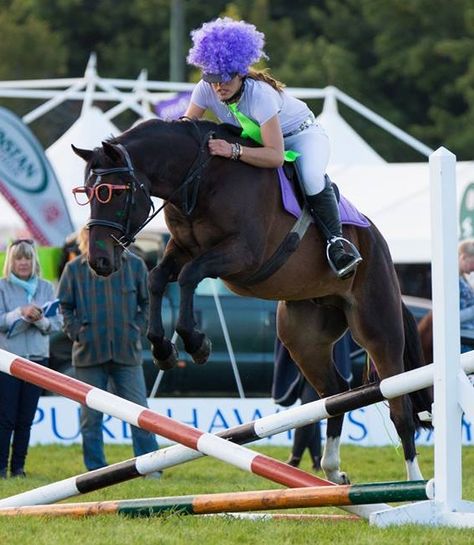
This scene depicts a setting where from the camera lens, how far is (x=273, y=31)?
1473 inches

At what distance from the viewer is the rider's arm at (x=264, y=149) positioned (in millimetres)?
6758

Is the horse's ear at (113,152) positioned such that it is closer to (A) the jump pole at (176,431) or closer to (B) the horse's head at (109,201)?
(B) the horse's head at (109,201)

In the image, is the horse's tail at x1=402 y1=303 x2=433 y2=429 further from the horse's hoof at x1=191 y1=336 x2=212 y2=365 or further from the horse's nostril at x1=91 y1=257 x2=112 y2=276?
the horse's nostril at x1=91 y1=257 x2=112 y2=276

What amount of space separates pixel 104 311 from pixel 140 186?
344 cm

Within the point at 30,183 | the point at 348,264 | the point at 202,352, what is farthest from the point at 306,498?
the point at 30,183

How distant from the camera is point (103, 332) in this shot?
9.80 meters

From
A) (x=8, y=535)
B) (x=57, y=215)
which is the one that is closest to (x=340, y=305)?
(x=8, y=535)

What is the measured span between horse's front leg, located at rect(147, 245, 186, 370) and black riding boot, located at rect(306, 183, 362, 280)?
2.68ft

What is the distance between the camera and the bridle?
643cm

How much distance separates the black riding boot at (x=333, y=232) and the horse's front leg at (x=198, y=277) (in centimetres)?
62

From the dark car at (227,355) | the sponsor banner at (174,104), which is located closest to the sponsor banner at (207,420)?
the dark car at (227,355)

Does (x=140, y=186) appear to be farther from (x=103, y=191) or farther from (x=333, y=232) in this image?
(x=333, y=232)

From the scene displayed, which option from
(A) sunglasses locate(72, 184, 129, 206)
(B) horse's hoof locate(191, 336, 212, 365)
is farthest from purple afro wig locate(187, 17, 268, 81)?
(B) horse's hoof locate(191, 336, 212, 365)

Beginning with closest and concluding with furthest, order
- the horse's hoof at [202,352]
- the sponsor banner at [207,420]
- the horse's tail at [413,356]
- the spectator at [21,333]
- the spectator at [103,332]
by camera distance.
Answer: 1. the horse's hoof at [202,352]
2. the horse's tail at [413,356]
3. the spectator at [21,333]
4. the spectator at [103,332]
5. the sponsor banner at [207,420]
